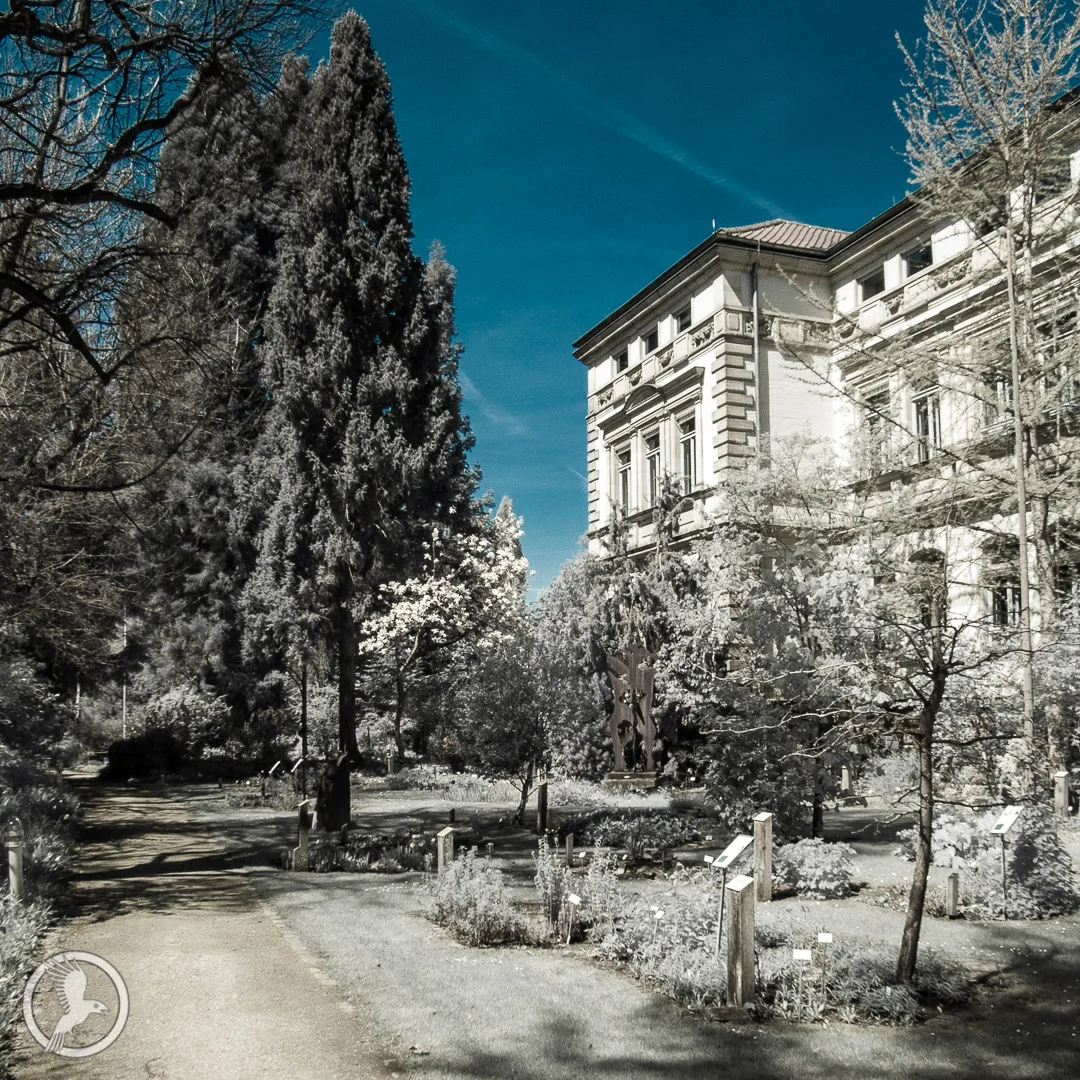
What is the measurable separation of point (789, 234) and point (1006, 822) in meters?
24.3

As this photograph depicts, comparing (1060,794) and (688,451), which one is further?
(688,451)

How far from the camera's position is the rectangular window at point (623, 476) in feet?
110

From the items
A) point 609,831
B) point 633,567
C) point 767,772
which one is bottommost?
point 609,831

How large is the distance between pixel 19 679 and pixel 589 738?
496 inches

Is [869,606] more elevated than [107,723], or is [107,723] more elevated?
[869,606]

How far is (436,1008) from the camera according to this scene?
6852mm

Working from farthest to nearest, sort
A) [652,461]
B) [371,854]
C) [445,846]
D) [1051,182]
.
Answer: [652,461] → [1051,182] → [371,854] → [445,846]

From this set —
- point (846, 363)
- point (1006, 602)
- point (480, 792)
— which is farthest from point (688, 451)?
point (480, 792)

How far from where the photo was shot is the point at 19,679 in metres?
17.3

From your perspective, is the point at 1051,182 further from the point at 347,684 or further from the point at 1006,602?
the point at 347,684

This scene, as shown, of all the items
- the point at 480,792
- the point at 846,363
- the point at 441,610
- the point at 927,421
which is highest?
the point at 846,363

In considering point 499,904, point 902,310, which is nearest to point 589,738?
point 902,310

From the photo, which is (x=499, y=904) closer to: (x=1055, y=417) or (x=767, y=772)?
(x=767, y=772)

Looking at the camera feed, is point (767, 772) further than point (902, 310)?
No
